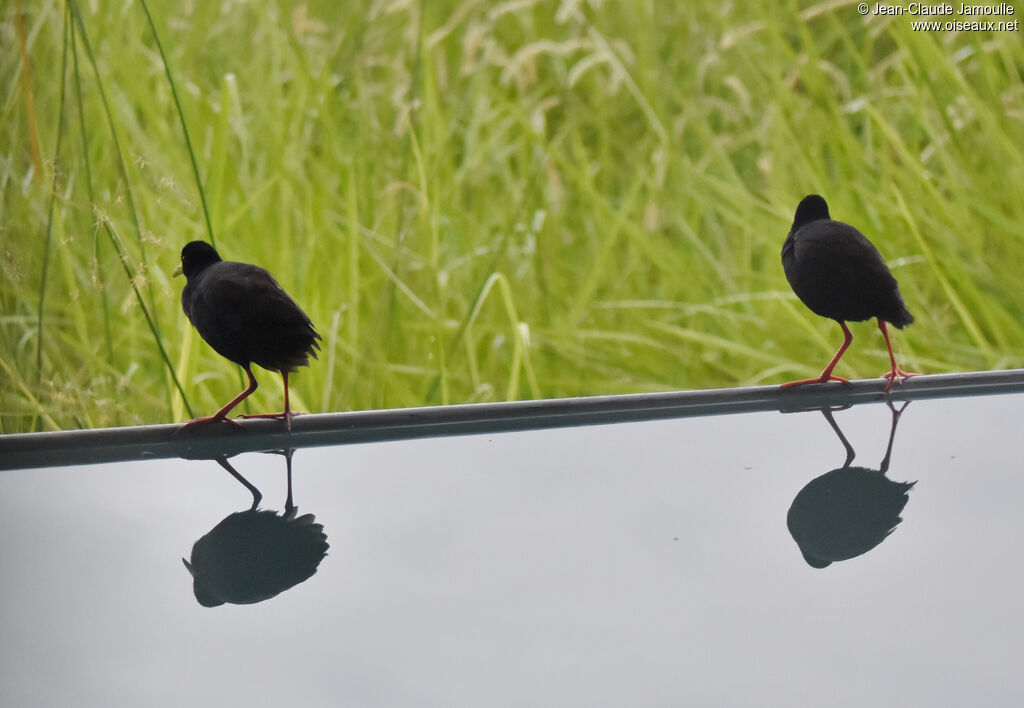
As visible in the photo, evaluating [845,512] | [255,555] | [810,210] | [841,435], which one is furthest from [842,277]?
[255,555]

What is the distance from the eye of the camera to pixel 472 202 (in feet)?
5.12

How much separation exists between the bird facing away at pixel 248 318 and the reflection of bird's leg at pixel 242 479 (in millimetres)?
109

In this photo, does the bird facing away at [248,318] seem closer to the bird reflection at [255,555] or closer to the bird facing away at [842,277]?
the bird reflection at [255,555]

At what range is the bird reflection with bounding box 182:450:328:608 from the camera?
48cm

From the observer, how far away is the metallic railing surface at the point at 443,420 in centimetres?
66

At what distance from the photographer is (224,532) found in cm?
55

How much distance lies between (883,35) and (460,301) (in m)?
1.02

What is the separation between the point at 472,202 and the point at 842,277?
732 millimetres

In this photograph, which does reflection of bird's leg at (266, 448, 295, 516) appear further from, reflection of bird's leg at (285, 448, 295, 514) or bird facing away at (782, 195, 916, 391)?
bird facing away at (782, 195, 916, 391)

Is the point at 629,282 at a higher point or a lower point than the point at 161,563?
lower

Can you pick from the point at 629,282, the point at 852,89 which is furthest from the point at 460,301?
the point at 852,89

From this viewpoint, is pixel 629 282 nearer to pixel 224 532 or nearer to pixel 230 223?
pixel 230 223

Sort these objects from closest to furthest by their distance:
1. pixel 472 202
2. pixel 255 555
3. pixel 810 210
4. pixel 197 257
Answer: pixel 255 555
pixel 197 257
pixel 810 210
pixel 472 202

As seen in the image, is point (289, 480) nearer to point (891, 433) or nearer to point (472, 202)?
point (891, 433)
